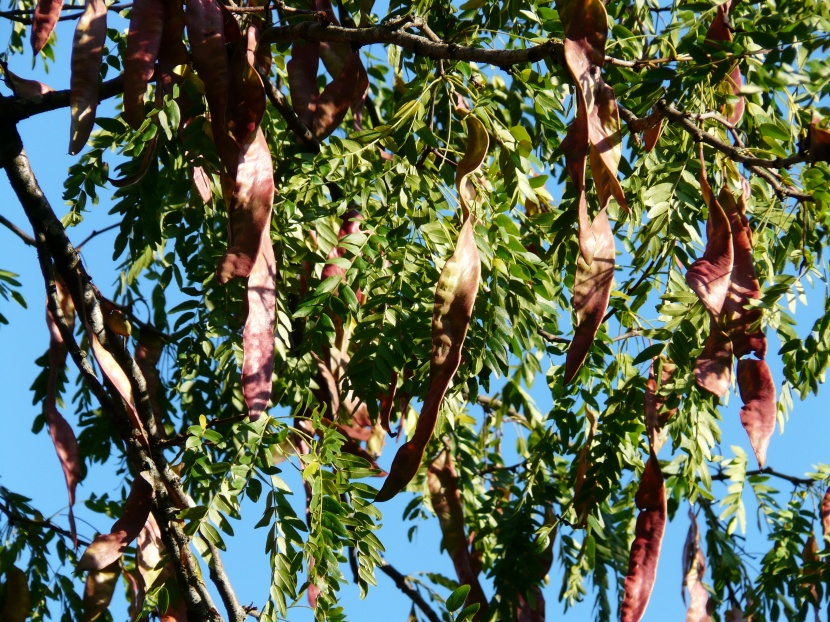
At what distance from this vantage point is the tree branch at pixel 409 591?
11.6 feet

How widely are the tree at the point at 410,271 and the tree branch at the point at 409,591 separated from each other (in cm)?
45

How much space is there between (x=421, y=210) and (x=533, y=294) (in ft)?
1.10

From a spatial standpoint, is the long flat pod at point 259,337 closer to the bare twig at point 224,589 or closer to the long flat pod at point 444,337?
the long flat pod at point 444,337

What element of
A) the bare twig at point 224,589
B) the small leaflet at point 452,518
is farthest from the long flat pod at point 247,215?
the small leaflet at point 452,518

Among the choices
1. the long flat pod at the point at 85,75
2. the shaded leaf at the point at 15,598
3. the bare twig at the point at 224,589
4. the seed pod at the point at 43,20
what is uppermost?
the seed pod at the point at 43,20

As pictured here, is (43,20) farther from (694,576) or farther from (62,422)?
(694,576)

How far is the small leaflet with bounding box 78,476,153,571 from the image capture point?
210cm

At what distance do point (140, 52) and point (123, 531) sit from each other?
0.96m

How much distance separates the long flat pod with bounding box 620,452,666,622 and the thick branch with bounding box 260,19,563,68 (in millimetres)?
893

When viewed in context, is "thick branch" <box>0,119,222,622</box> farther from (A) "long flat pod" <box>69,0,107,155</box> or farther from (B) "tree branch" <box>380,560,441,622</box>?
(B) "tree branch" <box>380,560,441,622</box>

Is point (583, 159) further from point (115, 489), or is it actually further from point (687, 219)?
point (115, 489)

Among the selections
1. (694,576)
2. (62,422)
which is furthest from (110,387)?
(694,576)

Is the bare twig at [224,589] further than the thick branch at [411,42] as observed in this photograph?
Yes

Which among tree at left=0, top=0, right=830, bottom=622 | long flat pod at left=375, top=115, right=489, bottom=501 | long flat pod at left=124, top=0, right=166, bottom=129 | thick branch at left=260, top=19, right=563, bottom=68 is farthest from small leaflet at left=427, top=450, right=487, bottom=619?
long flat pod at left=124, top=0, right=166, bottom=129
